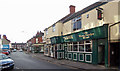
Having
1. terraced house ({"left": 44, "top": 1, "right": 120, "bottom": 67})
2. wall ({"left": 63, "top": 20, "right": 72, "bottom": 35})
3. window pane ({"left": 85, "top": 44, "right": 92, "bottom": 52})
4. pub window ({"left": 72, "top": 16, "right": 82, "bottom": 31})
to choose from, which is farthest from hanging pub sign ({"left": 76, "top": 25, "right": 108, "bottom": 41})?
wall ({"left": 63, "top": 20, "right": 72, "bottom": 35})

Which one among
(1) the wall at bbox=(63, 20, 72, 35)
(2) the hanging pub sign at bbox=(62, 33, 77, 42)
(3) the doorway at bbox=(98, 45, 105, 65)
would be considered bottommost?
(3) the doorway at bbox=(98, 45, 105, 65)

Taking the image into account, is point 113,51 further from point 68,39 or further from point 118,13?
point 68,39

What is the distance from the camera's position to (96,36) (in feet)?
35.4

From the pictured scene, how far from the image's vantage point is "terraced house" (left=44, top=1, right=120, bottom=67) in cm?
937

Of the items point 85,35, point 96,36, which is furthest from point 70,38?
point 96,36

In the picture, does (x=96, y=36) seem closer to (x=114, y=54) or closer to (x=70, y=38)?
(x=114, y=54)

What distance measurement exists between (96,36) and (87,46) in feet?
6.60

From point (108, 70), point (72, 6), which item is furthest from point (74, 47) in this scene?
point (72, 6)

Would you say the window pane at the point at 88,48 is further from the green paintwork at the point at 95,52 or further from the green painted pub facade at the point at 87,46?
the green paintwork at the point at 95,52

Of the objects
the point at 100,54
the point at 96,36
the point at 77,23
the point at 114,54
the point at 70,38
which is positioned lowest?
the point at 100,54

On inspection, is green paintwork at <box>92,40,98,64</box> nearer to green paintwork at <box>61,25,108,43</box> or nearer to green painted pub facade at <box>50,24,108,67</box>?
green painted pub facade at <box>50,24,108,67</box>

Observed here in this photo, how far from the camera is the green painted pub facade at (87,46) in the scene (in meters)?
10.2

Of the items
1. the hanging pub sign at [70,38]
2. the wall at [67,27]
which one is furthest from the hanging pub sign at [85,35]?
the wall at [67,27]

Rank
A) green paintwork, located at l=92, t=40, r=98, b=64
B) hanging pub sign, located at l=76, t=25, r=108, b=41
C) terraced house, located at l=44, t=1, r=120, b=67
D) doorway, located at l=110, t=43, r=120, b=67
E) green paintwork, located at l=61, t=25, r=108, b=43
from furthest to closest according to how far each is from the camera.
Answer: green paintwork, located at l=92, t=40, r=98, b=64, green paintwork, located at l=61, t=25, r=108, b=43, hanging pub sign, located at l=76, t=25, r=108, b=41, doorway, located at l=110, t=43, r=120, b=67, terraced house, located at l=44, t=1, r=120, b=67
